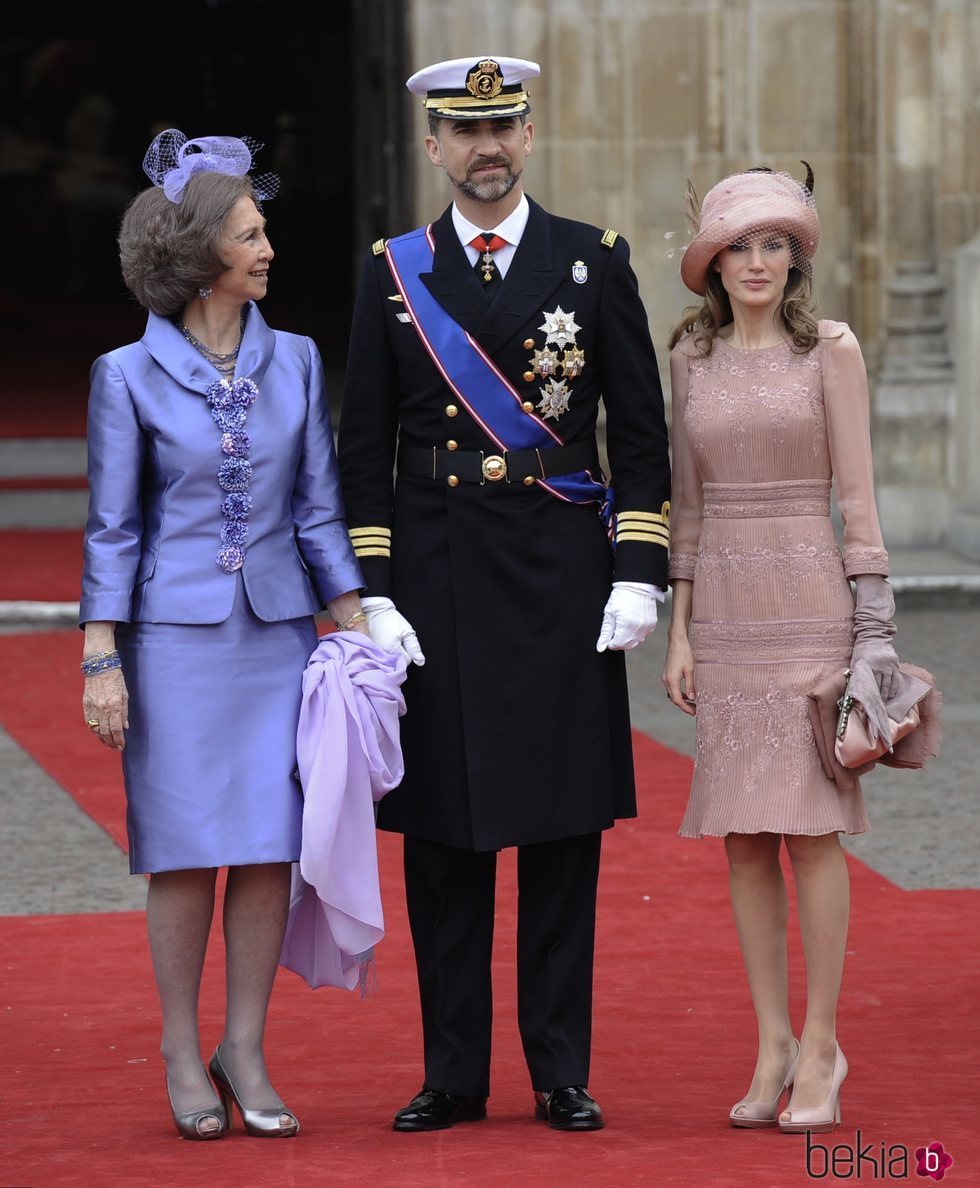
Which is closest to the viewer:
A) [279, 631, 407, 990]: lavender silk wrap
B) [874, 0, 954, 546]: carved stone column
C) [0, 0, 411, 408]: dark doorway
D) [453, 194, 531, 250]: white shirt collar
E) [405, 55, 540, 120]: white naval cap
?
[279, 631, 407, 990]: lavender silk wrap

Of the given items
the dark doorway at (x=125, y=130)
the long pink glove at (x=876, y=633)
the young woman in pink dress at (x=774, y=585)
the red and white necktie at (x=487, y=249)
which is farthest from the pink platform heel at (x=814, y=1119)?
the dark doorway at (x=125, y=130)

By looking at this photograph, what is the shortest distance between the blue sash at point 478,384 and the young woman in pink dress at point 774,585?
256 mm

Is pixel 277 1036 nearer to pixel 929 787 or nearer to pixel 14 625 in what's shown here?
pixel 929 787

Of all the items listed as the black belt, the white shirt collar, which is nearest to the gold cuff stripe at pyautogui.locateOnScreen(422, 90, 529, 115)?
the white shirt collar

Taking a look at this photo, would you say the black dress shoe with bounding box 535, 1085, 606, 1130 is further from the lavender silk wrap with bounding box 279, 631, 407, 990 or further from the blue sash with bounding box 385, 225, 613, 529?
the blue sash with bounding box 385, 225, 613, 529

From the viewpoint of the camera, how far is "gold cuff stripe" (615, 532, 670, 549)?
462cm

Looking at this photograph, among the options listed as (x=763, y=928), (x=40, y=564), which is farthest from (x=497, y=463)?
(x=40, y=564)

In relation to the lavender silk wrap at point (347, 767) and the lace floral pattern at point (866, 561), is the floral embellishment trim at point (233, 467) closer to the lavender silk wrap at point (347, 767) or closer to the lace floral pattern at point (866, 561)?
the lavender silk wrap at point (347, 767)

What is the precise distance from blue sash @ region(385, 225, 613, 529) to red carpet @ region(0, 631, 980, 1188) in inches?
47.7

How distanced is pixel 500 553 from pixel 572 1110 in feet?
3.43

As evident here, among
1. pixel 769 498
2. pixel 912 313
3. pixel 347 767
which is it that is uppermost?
pixel 769 498

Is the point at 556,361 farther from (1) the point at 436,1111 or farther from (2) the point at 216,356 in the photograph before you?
(1) the point at 436,1111

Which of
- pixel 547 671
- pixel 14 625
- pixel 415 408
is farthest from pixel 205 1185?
pixel 14 625

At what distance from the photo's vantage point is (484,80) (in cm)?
457
